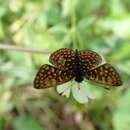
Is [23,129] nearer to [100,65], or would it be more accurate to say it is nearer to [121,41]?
[121,41]

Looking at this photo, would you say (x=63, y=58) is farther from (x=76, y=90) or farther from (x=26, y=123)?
(x=26, y=123)

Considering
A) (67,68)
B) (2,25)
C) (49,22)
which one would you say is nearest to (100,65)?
(67,68)

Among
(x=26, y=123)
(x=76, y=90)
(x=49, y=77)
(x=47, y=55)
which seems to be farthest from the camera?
(x=26, y=123)

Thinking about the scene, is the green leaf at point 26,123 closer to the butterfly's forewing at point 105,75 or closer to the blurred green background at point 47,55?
the blurred green background at point 47,55

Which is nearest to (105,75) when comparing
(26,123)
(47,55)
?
(47,55)

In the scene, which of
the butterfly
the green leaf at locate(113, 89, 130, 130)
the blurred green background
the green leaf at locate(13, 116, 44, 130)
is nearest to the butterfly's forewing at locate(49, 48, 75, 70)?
the butterfly

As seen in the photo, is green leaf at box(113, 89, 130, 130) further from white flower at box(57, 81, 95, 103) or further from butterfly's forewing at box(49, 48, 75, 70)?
butterfly's forewing at box(49, 48, 75, 70)

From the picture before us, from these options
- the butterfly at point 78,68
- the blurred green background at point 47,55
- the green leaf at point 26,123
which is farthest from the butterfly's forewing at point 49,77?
the green leaf at point 26,123
